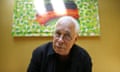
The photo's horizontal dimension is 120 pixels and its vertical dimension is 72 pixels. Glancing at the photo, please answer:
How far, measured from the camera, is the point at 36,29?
7.40 ft

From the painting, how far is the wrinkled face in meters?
0.79

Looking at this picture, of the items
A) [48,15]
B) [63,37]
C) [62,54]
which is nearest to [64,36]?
[63,37]

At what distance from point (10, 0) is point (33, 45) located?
0.60 m

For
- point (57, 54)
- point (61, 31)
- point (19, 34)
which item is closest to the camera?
point (61, 31)

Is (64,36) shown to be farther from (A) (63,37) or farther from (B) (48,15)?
(B) (48,15)

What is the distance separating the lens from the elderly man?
4.76 ft

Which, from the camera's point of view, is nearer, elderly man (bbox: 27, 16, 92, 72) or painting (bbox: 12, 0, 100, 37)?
elderly man (bbox: 27, 16, 92, 72)

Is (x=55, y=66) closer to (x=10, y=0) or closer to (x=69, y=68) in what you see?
(x=69, y=68)

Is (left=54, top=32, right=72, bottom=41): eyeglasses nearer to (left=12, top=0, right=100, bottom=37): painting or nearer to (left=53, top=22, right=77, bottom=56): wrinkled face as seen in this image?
(left=53, top=22, right=77, bottom=56): wrinkled face

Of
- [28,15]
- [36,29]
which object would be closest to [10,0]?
[28,15]

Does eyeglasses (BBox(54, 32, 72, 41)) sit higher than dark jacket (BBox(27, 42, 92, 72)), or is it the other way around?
eyeglasses (BBox(54, 32, 72, 41))

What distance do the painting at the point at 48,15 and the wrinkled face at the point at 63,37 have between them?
79cm

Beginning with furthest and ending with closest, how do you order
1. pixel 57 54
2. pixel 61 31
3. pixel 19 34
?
pixel 19 34 < pixel 57 54 < pixel 61 31

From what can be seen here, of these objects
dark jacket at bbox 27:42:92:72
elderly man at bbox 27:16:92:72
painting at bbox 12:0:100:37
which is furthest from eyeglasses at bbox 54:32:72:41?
painting at bbox 12:0:100:37
